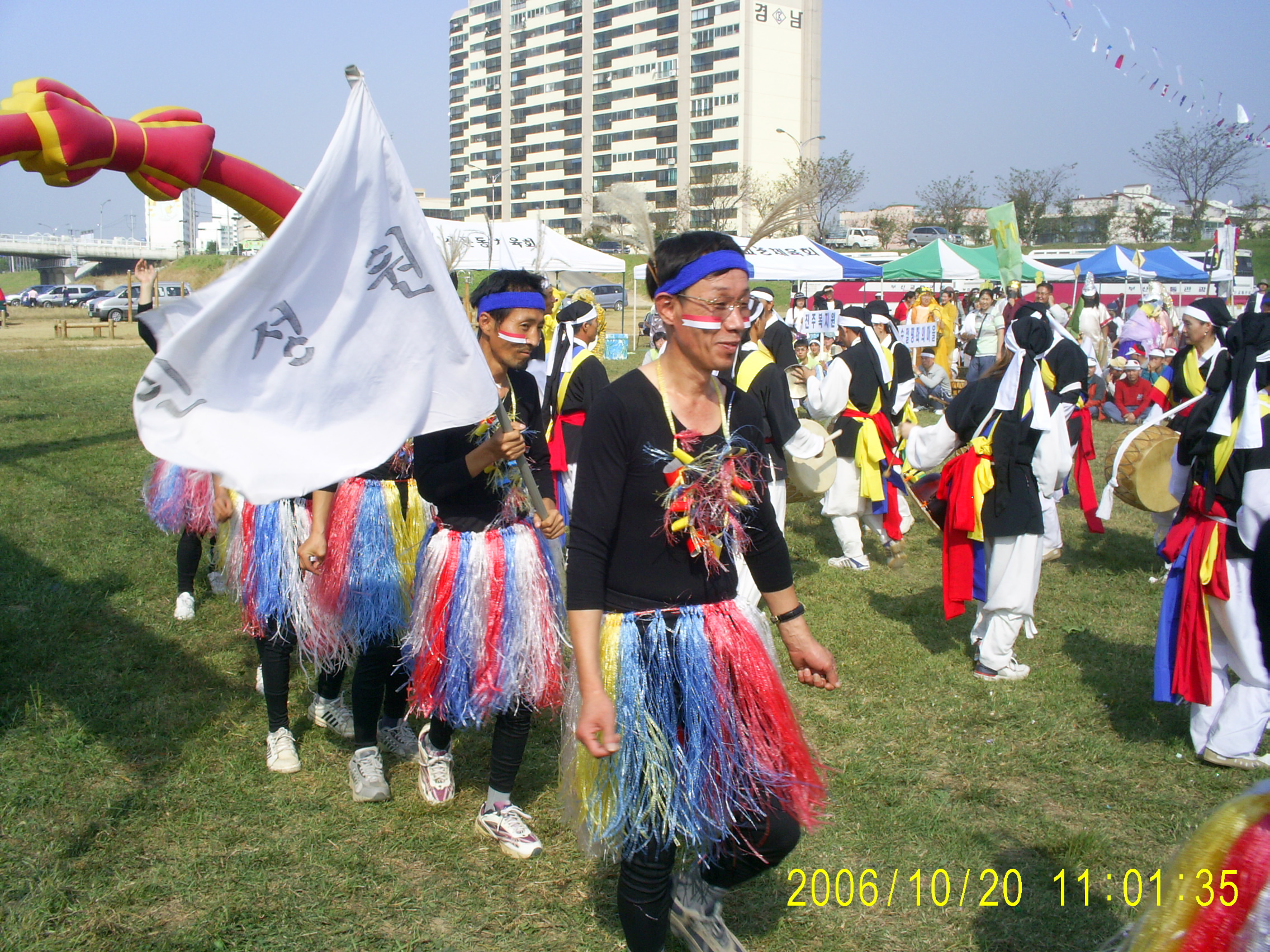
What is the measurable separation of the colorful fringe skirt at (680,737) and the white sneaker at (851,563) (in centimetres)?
508

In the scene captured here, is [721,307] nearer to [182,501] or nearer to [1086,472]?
[182,501]

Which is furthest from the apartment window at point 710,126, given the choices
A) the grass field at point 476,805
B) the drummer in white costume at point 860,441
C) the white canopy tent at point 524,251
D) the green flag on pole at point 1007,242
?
the grass field at point 476,805

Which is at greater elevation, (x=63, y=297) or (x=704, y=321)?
(x=63, y=297)

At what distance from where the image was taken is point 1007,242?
8.30m

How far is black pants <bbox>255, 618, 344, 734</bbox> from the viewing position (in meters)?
3.95

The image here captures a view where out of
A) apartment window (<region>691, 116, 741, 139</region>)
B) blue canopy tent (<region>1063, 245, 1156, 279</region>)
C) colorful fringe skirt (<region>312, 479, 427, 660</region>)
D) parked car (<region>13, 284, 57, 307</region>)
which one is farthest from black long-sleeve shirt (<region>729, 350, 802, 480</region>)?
apartment window (<region>691, 116, 741, 139</region>)

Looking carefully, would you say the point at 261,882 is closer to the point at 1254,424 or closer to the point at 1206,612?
the point at 1206,612

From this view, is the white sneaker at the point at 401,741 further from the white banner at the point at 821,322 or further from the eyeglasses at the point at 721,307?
the white banner at the point at 821,322

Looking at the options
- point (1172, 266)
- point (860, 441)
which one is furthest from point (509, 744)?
point (1172, 266)

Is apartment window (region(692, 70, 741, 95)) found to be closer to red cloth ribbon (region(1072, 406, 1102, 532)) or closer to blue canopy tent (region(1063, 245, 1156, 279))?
blue canopy tent (region(1063, 245, 1156, 279))

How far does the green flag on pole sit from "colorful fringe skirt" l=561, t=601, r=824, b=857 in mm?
6866

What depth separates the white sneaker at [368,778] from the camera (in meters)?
3.74

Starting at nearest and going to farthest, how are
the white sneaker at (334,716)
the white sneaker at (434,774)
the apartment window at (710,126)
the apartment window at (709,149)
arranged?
the white sneaker at (434,774)
the white sneaker at (334,716)
the apartment window at (710,126)
the apartment window at (709,149)

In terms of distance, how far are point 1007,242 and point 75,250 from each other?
7581cm
